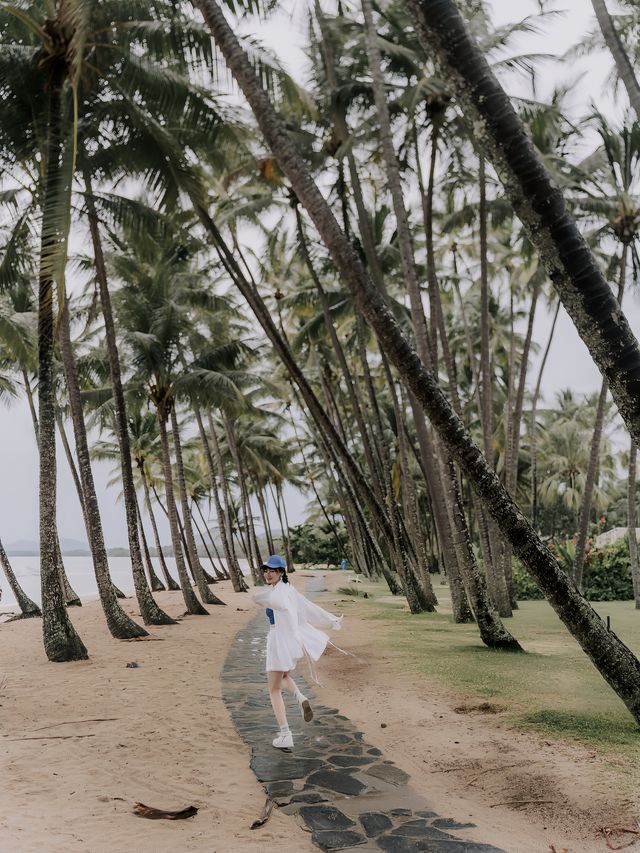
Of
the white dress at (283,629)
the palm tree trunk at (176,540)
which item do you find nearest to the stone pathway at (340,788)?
the white dress at (283,629)

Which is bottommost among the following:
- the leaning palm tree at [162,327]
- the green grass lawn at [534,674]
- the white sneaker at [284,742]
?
the green grass lawn at [534,674]

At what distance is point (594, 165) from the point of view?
17.5 meters

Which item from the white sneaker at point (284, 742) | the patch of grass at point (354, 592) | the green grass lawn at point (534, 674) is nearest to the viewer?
the green grass lawn at point (534, 674)

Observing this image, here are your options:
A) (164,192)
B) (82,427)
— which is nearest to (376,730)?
(82,427)

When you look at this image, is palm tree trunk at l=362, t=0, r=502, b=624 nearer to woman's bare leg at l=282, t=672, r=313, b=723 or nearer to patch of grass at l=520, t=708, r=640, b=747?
patch of grass at l=520, t=708, r=640, b=747

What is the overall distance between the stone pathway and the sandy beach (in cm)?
13

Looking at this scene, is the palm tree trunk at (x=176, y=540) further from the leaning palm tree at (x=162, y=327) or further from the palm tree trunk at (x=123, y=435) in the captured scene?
the palm tree trunk at (x=123, y=435)

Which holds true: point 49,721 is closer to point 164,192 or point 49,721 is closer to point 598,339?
point 598,339

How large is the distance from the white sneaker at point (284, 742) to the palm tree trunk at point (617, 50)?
1131 cm

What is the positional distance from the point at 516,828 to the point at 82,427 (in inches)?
436

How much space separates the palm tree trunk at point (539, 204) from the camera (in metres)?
4.16

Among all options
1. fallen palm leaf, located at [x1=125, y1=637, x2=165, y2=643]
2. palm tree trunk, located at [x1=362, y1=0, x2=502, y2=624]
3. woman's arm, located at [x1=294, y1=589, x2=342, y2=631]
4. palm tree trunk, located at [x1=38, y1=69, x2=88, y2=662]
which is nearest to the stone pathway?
woman's arm, located at [x1=294, y1=589, x2=342, y2=631]

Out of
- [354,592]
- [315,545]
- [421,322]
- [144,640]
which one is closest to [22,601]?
[354,592]

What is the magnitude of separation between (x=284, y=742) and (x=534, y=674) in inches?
135
